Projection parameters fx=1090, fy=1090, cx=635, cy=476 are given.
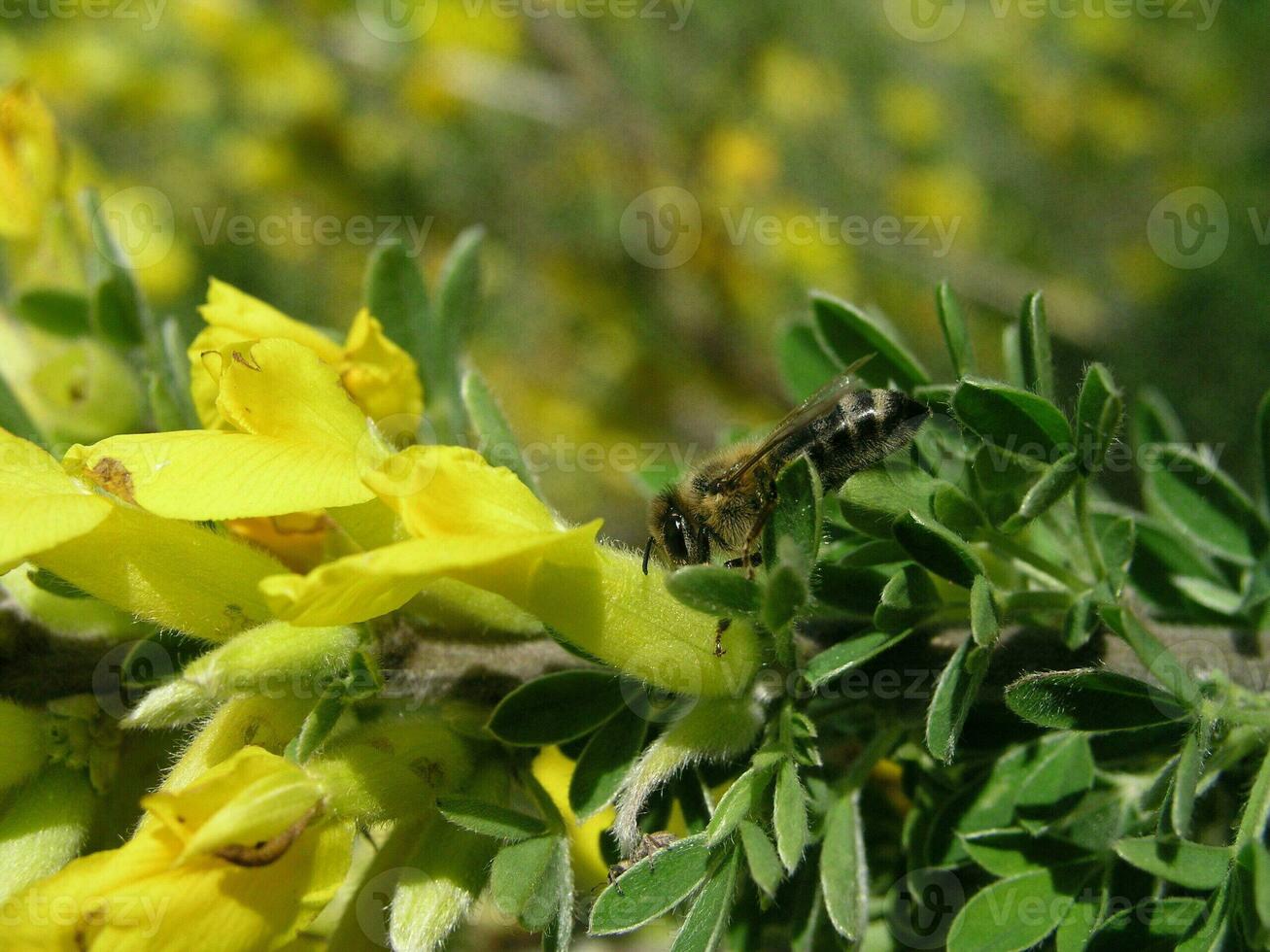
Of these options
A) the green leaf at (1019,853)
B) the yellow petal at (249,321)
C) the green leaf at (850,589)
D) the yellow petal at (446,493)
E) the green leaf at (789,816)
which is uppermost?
the yellow petal at (249,321)

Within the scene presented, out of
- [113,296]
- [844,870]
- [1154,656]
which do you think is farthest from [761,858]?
[113,296]

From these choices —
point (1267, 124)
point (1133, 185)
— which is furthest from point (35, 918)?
point (1133, 185)

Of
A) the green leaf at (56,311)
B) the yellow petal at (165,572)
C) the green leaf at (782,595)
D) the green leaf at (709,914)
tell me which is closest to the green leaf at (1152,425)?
the green leaf at (782,595)

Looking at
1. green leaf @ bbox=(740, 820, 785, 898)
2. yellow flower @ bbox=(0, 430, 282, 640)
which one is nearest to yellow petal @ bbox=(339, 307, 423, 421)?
yellow flower @ bbox=(0, 430, 282, 640)

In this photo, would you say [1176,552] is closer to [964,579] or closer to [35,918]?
[964,579]

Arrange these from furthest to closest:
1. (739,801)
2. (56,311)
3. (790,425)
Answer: (56,311)
(790,425)
(739,801)

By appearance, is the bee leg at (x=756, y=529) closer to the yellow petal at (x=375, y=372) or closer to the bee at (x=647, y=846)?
the bee at (x=647, y=846)

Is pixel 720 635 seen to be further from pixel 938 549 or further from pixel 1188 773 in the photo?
pixel 1188 773
